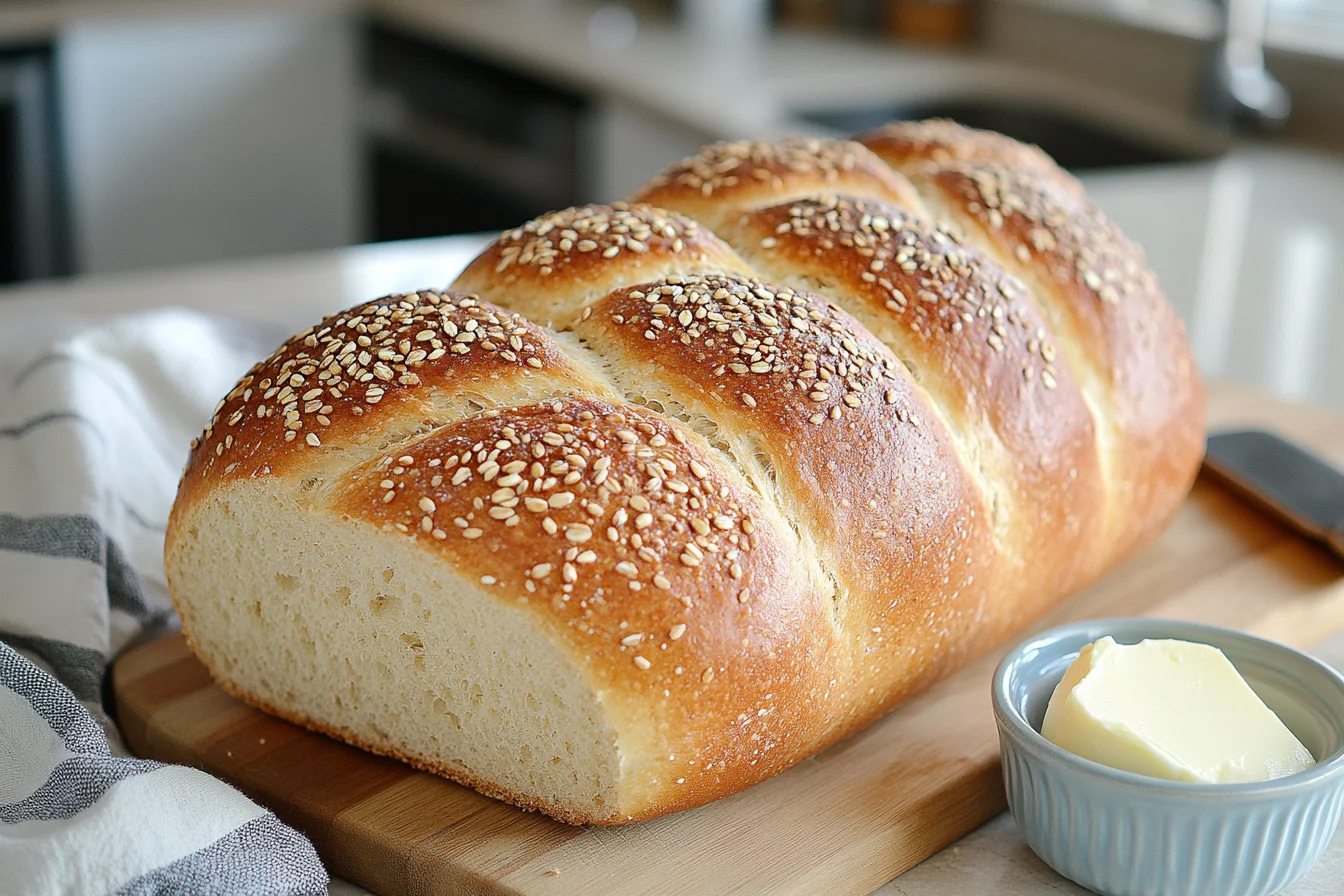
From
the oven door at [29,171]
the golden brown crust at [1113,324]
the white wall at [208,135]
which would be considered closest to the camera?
the golden brown crust at [1113,324]

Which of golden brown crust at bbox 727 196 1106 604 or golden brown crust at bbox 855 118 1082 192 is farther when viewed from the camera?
golden brown crust at bbox 855 118 1082 192

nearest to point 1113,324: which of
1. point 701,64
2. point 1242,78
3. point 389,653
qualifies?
point 389,653

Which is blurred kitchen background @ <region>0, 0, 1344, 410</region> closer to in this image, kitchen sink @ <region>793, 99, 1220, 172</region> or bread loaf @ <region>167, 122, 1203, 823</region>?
kitchen sink @ <region>793, 99, 1220, 172</region>

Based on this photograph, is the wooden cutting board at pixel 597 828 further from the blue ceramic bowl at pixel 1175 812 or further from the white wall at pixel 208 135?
the white wall at pixel 208 135

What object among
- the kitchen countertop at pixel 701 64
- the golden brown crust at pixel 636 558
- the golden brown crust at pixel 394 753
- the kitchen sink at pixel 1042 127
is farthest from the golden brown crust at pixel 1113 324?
the kitchen sink at pixel 1042 127

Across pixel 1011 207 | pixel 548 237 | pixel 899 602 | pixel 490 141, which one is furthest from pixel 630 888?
pixel 490 141

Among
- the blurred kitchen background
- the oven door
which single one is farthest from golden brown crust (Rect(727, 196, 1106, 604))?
the oven door
